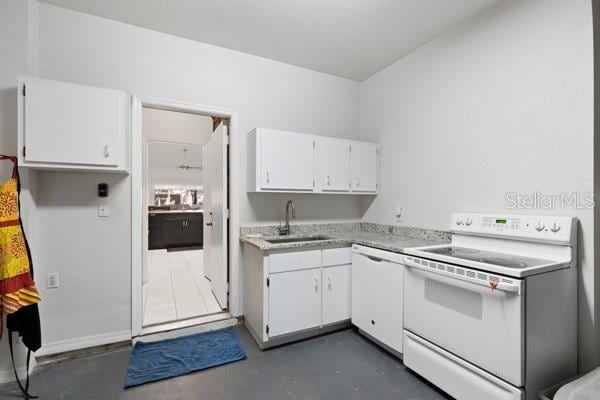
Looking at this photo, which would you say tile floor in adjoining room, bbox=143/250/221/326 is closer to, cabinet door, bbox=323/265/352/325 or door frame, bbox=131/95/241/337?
door frame, bbox=131/95/241/337

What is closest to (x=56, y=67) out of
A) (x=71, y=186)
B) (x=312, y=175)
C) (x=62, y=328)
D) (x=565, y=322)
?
(x=71, y=186)

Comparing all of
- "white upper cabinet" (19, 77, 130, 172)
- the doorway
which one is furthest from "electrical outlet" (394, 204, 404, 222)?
"white upper cabinet" (19, 77, 130, 172)

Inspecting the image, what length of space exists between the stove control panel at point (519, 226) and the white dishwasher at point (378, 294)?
623mm

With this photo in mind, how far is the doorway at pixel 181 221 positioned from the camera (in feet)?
9.23

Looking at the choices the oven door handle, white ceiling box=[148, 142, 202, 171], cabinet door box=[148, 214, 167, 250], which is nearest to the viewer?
the oven door handle

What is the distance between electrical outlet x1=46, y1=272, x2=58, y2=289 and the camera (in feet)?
6.89

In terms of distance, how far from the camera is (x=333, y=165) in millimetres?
2904

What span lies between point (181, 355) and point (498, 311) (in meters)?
2.23

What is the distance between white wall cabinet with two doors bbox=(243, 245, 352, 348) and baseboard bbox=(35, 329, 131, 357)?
108 cm

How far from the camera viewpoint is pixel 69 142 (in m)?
1.92

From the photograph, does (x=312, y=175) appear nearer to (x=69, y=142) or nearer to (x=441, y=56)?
(x=441, y=56)

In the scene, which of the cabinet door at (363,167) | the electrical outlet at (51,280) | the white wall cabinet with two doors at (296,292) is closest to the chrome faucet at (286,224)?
the white wall cabinet with two doors at (296,292)

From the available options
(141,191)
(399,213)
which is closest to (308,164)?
(399,213)

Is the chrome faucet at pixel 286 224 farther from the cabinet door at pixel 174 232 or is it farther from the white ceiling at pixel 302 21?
the cabinet door at pixel 174 232
